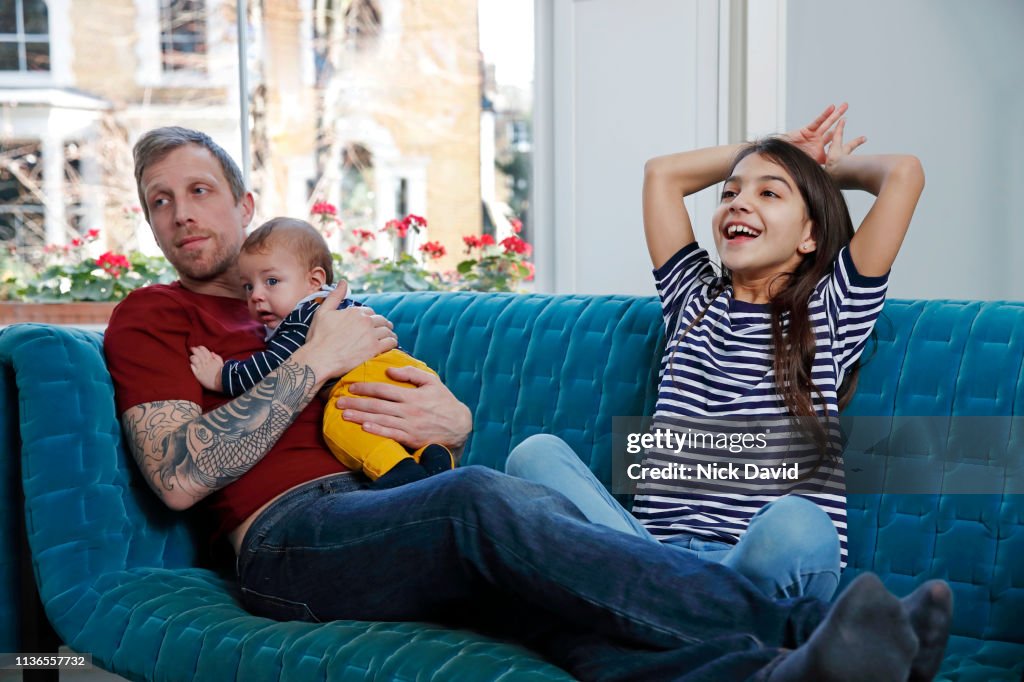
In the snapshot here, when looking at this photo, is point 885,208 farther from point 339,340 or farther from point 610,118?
point 610,118

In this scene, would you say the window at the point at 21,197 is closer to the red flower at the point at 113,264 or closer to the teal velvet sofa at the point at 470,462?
the red flower at the point at 113,264

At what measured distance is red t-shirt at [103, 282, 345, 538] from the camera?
1.74 meters

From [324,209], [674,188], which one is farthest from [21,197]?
[674,188]

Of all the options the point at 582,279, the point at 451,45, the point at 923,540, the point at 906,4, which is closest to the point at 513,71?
the point at 451,45

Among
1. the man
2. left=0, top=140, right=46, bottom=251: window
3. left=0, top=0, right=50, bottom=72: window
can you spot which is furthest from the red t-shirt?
left=0, top=0, right=50, bottom=72: window

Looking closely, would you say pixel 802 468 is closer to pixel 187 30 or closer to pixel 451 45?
pixel 451 45

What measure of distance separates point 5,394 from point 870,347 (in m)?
1.48

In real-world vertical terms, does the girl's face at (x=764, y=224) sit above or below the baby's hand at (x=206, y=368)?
above

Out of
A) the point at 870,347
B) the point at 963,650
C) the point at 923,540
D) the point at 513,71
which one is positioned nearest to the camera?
the point at 963,650

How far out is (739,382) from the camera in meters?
1.73

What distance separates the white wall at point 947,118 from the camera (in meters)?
2.83

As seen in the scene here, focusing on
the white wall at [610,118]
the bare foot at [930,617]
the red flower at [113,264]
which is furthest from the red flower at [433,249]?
the bare foot at [930,617]

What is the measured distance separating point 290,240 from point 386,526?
0.63m

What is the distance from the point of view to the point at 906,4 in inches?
115
